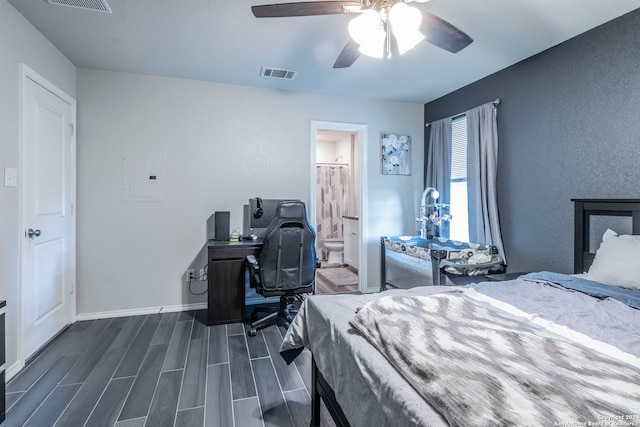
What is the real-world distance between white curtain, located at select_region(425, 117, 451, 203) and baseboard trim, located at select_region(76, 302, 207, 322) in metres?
3.08

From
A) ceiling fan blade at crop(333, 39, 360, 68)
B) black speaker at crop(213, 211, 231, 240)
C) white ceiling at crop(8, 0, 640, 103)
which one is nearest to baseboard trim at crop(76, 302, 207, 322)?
black speaker at crop(213, 211, 231, 240)

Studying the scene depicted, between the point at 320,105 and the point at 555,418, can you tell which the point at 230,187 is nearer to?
the point at 320,105

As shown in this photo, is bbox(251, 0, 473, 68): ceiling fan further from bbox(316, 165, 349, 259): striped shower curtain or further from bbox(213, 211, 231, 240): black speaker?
bbox(316, 165, 349, 259): striped shower curtain

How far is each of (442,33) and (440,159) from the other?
229 cm

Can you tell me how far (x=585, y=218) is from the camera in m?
2.35

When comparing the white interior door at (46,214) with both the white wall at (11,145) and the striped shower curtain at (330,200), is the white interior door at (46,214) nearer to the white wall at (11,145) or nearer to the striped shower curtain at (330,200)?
the white wall at (11,145)

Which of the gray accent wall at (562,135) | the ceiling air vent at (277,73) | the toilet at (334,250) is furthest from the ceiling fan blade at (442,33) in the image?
the toilet at (334,250)

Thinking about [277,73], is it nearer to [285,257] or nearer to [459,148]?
[285,257]

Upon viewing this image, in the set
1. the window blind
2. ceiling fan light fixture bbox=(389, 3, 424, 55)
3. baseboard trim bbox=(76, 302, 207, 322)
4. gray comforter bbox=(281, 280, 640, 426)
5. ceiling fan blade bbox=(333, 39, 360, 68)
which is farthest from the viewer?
the window blind

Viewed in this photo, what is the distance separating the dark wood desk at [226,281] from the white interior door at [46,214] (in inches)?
50.0

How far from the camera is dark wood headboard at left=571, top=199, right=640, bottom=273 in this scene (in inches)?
84.7

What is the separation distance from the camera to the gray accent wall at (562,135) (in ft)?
6.98

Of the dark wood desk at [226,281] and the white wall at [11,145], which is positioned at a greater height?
the white wall at [11,145]

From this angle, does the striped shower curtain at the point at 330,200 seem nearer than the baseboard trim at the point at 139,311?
No
